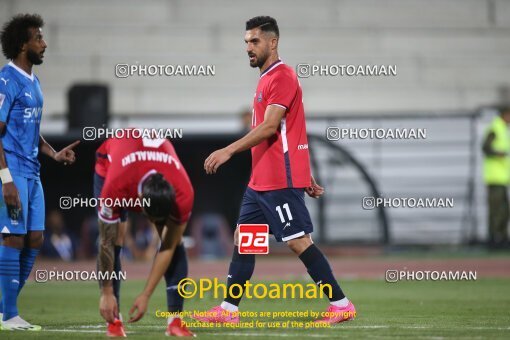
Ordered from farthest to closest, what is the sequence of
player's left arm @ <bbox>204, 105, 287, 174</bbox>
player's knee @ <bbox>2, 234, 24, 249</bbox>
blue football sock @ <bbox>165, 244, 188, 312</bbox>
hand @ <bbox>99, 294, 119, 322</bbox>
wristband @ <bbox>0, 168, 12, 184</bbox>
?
player's knee @ <bbox>2, 234, 24, 249</bbox> → wristband @ <bbox>0, 168, 12, 184</bbox> → player's left arm @ <bbox>204, 105, 287, 174</bbox> → blue football sock @ <bbox>165, 244, 188, 312</bbox> → hand @ <bbox>99, 294, 119, 322</bbox>

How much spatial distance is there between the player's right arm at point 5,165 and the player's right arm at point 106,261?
1100mm

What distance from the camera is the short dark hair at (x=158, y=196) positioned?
620 centimetres

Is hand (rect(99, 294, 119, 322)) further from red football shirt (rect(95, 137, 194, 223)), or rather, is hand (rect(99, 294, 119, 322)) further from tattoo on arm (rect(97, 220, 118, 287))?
red football shirt (rect(95, 137, 194, 223))

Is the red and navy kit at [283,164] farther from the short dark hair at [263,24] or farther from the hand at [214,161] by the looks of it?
the hand at [214,161]

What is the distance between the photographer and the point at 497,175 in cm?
1722

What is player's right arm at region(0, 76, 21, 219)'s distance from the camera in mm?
7363

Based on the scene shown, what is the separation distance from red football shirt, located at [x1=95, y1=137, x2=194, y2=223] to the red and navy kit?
1.23 meters

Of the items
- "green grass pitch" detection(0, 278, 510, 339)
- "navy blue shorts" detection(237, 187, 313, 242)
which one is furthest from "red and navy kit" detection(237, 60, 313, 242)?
"green grass pitch" detection(0, 278, 510, 339)

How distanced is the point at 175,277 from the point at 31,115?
197 cm

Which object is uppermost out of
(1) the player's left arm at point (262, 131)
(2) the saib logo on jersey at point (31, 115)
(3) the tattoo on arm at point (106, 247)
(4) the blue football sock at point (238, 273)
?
(2) the saib logo on jersey at point (31, 115)

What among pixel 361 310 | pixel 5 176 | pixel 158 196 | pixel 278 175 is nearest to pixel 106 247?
pixel 158 196

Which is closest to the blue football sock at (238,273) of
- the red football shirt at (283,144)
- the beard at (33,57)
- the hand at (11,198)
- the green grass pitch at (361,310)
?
the green grass pitch at (361,310)

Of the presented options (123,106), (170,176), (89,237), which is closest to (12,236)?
(170,176)

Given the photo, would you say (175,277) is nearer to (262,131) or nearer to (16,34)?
(262,131)
